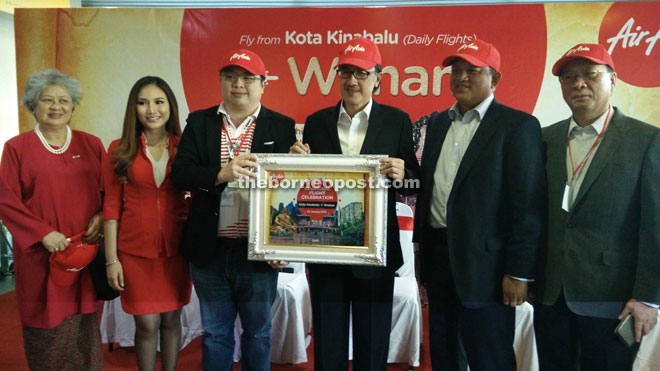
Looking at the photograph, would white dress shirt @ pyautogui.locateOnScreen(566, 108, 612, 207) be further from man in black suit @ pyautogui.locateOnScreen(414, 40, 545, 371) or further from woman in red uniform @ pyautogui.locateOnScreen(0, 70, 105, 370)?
woman in red uniform @ pyautogui.locateOnScreen(0, 70, 105, 370)

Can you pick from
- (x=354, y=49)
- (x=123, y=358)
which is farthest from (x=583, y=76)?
(x=123, y=358)

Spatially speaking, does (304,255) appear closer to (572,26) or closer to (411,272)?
(411,272)

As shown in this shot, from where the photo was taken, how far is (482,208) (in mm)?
1882

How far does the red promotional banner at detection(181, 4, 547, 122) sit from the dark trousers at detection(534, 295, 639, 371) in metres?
2.33

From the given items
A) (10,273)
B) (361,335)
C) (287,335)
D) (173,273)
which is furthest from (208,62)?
(10,273)

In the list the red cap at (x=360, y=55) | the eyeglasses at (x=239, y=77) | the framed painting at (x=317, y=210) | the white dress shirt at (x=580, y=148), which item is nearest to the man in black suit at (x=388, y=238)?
the red cap at (x=360, y=55)

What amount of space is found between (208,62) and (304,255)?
2.67 meters

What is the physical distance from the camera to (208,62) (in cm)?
390

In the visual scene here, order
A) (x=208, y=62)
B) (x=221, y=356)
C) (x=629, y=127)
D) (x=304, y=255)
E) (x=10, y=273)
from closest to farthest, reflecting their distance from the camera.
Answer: (x=629, y=127) → (x=304, y=255) → (x=221, y=356) → (x=208, y=62) → (x=10, y=273)

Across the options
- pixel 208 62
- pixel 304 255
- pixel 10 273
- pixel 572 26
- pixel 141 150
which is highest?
pixel 572 26

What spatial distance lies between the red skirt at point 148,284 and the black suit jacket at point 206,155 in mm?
231

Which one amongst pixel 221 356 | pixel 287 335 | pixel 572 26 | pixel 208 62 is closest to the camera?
pixel 221 356

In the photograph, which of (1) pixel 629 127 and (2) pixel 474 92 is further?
(2) pixel 474 92

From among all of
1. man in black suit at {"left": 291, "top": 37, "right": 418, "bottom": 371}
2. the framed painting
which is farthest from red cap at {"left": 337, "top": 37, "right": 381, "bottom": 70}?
the framed painting
